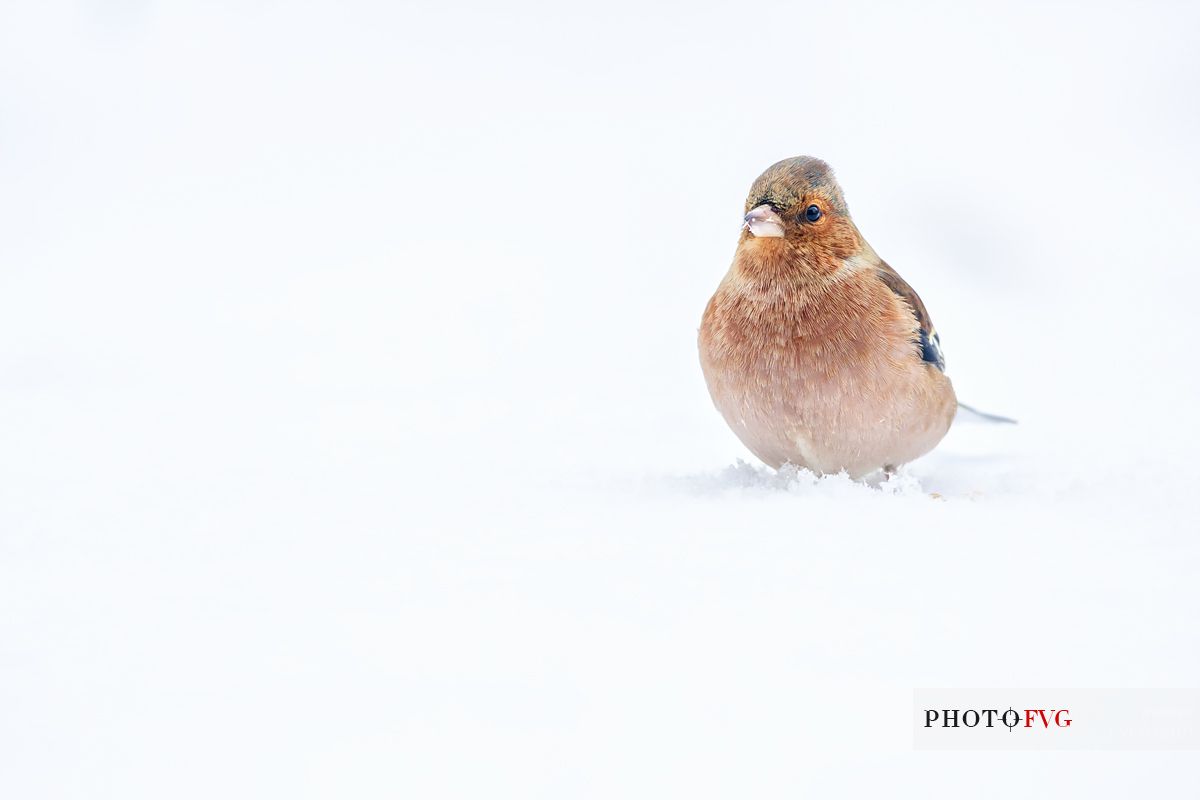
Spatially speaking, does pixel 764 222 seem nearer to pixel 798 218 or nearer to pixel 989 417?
pixel 798 218

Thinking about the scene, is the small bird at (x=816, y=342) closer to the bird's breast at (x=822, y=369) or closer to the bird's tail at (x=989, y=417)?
the bird's breast at (x=822, y=369)

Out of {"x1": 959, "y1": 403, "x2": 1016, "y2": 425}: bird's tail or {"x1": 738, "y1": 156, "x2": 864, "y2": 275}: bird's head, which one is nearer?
{"x1": 738, "y1": 156, "x2": 864, "y2": 275}: bird's head

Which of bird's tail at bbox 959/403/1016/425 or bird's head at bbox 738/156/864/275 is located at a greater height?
bird's head at bbox 738/156/864/275

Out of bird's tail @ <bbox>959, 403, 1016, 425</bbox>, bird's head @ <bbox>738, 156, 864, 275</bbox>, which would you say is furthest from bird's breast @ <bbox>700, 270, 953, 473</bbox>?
bird's tail @ <bbox>959, 403, 1016, 425</bbox>

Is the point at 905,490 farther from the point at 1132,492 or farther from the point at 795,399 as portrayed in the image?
the point at 1132,492

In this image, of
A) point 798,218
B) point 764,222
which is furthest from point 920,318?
point 764,222

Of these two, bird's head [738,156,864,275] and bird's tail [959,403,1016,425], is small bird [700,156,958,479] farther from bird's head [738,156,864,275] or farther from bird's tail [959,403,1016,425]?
bird's tail [959,403,1016,425]

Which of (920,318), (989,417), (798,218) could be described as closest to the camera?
(798,218)

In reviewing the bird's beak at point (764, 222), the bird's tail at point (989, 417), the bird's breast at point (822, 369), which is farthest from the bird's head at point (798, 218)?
the bird's tail at point (989, 417)

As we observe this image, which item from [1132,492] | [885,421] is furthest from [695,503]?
[1132,492]
